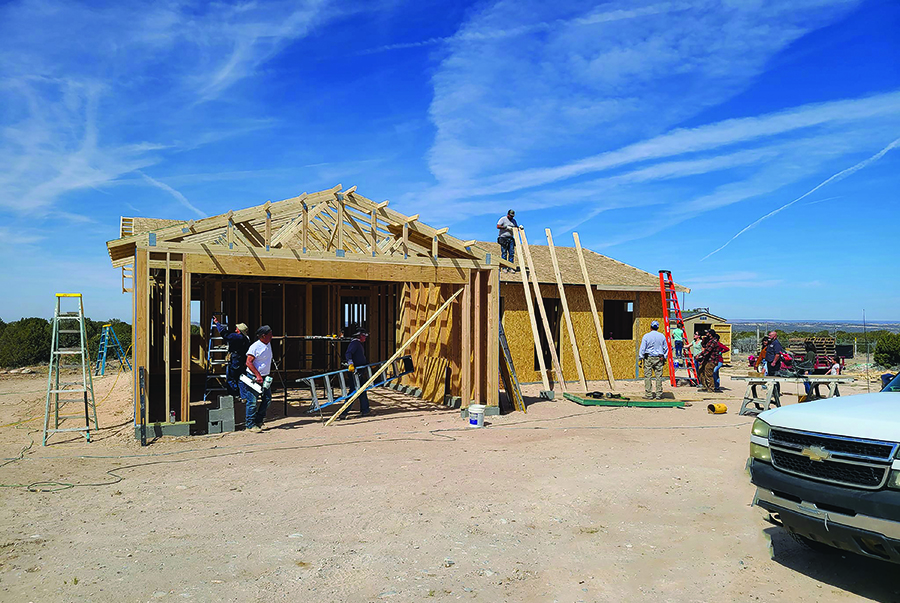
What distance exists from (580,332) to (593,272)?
2240 mm

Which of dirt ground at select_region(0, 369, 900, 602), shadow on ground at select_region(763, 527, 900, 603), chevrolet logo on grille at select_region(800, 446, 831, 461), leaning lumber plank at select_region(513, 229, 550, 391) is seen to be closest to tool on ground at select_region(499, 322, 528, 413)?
dirt ground at select_region(0, 369, 900, 602)

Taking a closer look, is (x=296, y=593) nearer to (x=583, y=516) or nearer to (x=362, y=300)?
(x=583, y=516)

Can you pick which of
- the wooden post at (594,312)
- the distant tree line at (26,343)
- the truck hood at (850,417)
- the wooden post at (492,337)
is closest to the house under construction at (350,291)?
the wooden post at (492,337)

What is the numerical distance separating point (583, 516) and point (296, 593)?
2876 millimetres

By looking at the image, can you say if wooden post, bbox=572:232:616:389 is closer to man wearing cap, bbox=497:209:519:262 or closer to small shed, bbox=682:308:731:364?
man wearing cap, bbox=497:209:519:262

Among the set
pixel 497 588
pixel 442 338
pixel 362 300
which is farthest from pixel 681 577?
pixel 362 300

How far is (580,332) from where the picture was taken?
1795 centimetres

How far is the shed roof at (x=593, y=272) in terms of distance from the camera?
17820 mm

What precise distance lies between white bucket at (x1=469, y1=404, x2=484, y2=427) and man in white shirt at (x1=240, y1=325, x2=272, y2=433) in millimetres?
3489

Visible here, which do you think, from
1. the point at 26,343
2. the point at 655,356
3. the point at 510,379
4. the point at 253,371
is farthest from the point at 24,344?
the point at 655,356

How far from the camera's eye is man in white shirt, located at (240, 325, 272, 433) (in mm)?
10172

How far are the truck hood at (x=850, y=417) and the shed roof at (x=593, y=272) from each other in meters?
12.0

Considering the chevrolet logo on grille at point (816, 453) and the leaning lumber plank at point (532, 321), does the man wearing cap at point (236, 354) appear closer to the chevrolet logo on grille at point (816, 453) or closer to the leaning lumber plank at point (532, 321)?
the leaning lumber plank at point (532, 321)

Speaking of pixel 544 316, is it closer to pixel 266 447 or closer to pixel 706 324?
pixel 266 447
